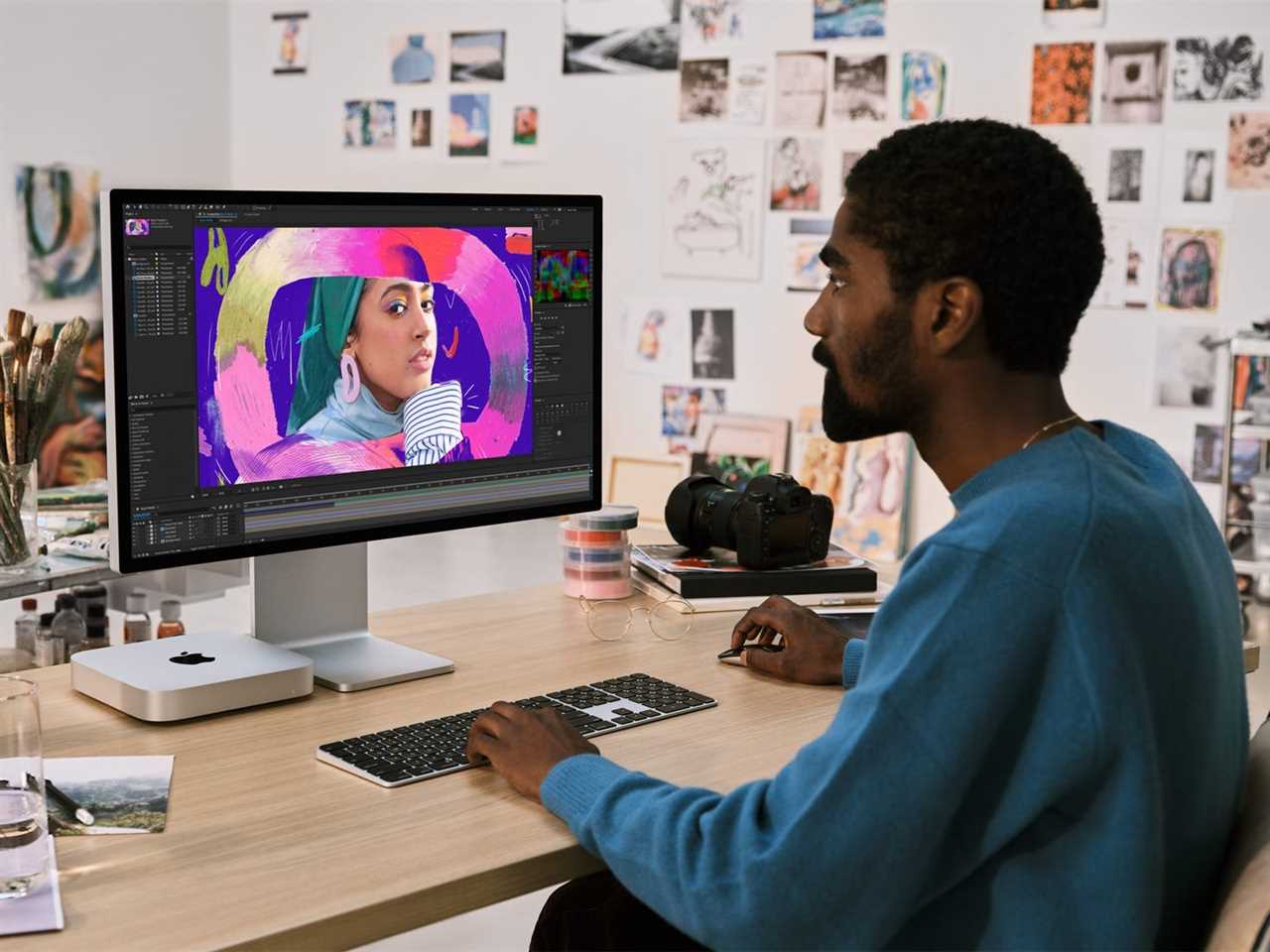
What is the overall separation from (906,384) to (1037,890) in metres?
0.40

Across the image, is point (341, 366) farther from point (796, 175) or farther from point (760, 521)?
point (796, 175)

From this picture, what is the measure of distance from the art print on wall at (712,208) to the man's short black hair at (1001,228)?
12.1 feet

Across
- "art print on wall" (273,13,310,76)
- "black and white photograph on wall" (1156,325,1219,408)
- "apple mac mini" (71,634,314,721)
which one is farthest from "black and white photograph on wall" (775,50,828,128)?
"apple mac mini" (71,634,314,721)

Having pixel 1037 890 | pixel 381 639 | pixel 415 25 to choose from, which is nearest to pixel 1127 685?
pixel 1037 890

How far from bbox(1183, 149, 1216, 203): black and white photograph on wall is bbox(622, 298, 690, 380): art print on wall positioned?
1579 mm

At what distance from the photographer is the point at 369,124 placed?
5.59 meters

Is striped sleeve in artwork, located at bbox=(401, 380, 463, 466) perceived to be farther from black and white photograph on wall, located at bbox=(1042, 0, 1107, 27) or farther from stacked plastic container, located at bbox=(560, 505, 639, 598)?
black and white photograph on wall, located at bbox=(1042, 0, 1107, 27)

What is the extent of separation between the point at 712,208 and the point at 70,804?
12.5ft

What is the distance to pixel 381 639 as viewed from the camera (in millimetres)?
1859

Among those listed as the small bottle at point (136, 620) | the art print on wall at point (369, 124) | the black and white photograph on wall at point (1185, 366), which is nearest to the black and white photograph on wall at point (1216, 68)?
the black and white photograph on wall at point (1185, 366)

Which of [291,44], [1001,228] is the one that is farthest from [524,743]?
[291,44]

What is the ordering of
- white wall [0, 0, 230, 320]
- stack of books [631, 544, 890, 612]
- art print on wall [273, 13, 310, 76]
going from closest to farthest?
1. stack of books [631, 544, 890, 612]
2. white wall [0, 0, 230, 320]
3. art print on wall [273, 13, 310, 76]

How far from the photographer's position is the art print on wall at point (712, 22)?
189 inches

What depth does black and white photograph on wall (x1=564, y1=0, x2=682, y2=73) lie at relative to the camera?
4.93 meters
